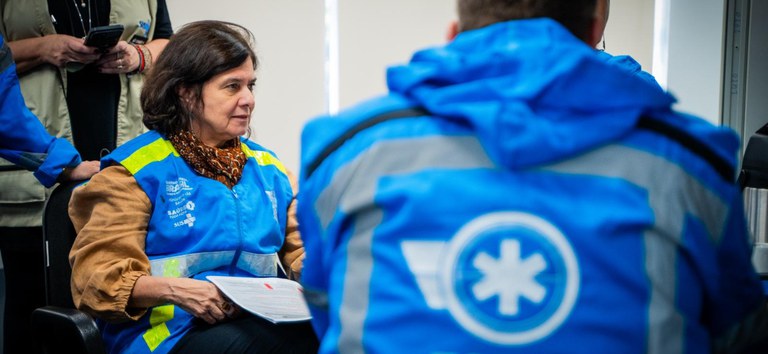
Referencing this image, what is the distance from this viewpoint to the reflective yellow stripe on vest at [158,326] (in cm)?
164

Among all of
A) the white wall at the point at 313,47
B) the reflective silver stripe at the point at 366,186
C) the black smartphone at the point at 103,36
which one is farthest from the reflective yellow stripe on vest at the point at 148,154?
the white wall at the point at 313,47

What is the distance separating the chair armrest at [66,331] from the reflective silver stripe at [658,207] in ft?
3.63

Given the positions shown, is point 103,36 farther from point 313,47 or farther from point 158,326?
point 313,47

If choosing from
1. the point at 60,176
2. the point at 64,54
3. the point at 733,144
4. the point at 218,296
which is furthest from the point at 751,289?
the point at 64,54

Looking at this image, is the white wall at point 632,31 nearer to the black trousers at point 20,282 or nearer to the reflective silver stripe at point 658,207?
Answer: the black trousers at point 20,282

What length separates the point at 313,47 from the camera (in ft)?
14.1

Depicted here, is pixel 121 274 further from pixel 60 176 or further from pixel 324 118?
pixel 324 118

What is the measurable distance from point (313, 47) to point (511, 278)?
142 inches

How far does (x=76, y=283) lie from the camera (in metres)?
1.65

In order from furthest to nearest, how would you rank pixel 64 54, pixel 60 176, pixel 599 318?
1. pixel 64 54
2. pixel 60 176
3. pixel 599 318

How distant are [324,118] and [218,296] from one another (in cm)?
86

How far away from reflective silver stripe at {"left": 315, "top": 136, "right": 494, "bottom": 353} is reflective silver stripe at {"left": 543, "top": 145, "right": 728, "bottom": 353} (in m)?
0.09

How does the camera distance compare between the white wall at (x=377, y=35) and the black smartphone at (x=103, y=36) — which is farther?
the white wall at (x=377, y=35)

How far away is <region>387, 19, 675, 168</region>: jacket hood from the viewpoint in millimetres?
782
